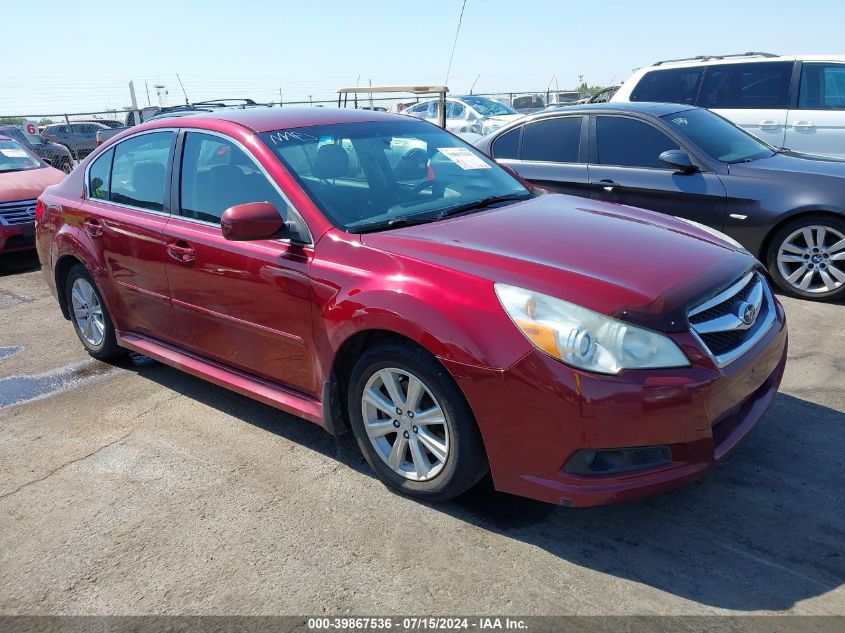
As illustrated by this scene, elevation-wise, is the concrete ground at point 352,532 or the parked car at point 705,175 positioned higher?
the parked car at point 705,175

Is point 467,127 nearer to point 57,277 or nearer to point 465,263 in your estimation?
point 57,277

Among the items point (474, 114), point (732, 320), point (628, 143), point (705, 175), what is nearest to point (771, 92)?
point (628, 143)

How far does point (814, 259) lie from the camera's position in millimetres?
5938

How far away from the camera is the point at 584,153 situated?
6.91m

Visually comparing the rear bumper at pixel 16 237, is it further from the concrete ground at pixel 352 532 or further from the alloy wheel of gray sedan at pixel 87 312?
the concrete ground at pixel 352 532

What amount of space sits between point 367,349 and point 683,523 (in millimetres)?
1504

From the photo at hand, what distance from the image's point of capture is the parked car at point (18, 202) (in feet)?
27.8

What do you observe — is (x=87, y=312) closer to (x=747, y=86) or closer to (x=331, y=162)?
(x=331, y=162)

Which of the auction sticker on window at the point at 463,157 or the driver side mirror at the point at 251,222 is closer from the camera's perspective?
the driver side mirror at the point at 251,222

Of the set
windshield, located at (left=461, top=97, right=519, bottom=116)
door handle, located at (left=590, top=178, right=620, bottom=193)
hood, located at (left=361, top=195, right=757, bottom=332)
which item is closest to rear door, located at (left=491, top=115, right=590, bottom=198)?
door handle, located at (left=590, top=178, right=620, bottom=193)

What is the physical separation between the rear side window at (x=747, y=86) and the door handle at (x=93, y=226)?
7.04 m

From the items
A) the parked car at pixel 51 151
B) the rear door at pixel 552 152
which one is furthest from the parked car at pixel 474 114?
the rear door at pixel 552 152

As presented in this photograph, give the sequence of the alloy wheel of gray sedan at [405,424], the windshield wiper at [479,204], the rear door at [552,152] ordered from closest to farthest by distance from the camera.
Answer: the alloy wheel of gray sedan at [405,424] → the windshield wiper at [479,204] → the rear door at [552,152]

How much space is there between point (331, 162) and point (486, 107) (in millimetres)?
15052
